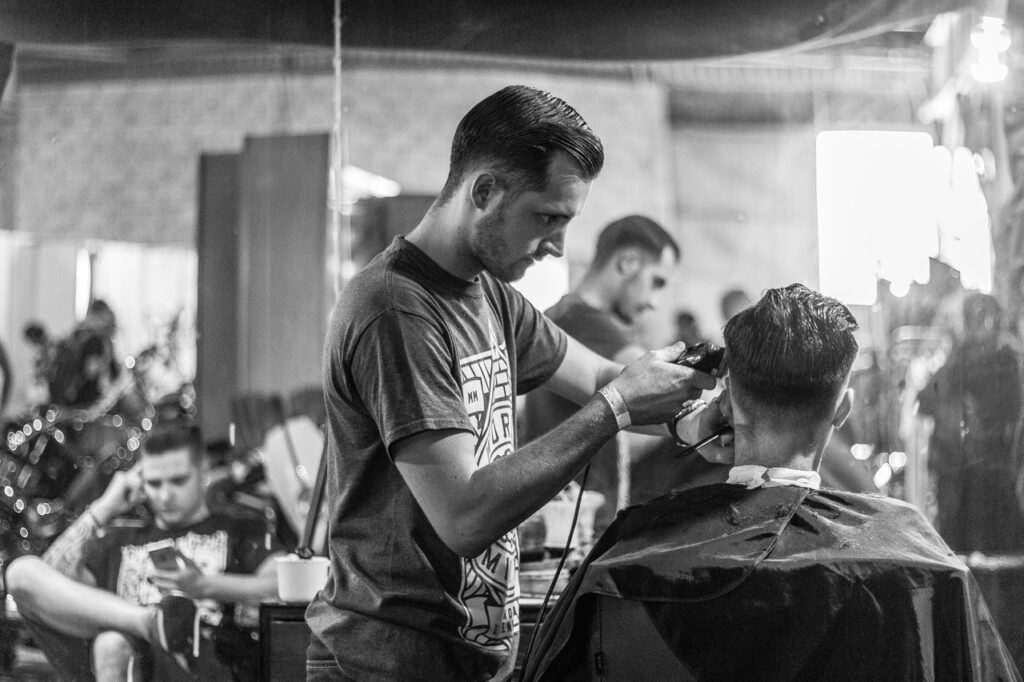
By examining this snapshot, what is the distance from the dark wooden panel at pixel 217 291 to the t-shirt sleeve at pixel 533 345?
69.0 inches

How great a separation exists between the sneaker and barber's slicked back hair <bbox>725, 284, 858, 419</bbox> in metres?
2.10

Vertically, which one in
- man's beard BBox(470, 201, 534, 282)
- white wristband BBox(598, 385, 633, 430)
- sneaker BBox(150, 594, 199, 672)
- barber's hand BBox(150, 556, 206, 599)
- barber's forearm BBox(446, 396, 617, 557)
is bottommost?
sneaker BBox(150, 594, 199, 672)

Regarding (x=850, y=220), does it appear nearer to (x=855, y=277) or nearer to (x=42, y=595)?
(x=855, y=277)

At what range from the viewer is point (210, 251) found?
3451 millimetres

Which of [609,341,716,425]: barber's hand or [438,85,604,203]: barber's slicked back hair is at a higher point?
[438,85,604,203]: barber's slicked back hair

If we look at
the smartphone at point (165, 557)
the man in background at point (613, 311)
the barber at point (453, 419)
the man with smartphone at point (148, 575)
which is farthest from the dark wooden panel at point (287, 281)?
the barber at point (453, 419)

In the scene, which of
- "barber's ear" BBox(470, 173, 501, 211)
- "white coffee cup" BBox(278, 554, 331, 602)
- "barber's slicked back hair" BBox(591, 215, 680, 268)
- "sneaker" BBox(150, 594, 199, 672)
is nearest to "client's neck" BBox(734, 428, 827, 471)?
"barber's ear" BBox(470, 173, 501, 211)

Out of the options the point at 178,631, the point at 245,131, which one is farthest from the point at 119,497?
the point at 245,131

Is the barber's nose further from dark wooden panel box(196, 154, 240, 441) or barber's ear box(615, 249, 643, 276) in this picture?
dark wooden panel box(196, 154, 240, 441)

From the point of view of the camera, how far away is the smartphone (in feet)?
10.2

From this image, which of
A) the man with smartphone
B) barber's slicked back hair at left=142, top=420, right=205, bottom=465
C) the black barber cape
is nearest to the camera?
the black barber cape

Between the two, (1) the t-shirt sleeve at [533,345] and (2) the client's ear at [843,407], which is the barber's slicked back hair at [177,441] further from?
(2) the client's ear at [843,407]

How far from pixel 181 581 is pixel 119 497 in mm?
340

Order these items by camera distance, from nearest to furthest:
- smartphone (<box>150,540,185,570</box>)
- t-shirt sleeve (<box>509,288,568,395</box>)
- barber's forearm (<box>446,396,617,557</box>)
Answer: barber's forearm (<box>446,396,617,557</box>)
t-shirt sleeve (<box>509,288,568,395</box>)
smartphone (<box>150,540,185,570</box>)
